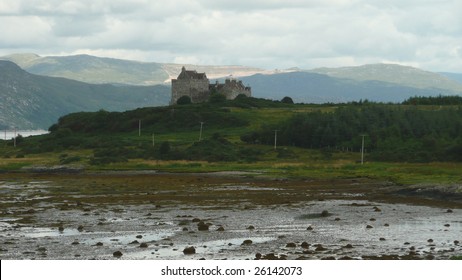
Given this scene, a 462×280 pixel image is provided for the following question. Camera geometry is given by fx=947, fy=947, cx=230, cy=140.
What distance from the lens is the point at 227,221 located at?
66000 mm

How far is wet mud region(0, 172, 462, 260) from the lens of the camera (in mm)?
50653

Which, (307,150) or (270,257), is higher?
(270,257)

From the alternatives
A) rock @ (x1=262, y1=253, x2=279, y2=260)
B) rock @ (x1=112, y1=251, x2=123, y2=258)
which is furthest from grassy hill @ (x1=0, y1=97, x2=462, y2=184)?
rock @ (x1=112, y1=251, x2=123, y2=258)

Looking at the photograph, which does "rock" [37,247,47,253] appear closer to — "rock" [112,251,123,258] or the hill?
"rock" [112,251,123,258]

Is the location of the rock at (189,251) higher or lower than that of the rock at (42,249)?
higher

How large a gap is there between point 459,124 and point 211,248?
128 meters

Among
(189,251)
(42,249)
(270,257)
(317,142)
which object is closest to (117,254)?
(189,251)

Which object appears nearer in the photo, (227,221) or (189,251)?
(189,251)

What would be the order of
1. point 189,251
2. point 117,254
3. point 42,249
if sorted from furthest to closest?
point 42,249
point 189,251
point 117,254

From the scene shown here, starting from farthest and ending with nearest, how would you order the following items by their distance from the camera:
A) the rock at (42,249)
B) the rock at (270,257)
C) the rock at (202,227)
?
the rock at (202,227) → the rock at (42,249) → the rock at (270,257)

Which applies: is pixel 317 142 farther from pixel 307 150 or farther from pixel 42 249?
pixel 42 249

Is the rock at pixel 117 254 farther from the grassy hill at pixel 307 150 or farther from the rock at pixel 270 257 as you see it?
the grassy hill at pixel 307 150

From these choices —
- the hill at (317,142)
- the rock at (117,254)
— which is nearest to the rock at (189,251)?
the rock at (117,254)

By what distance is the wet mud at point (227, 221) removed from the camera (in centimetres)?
5065
